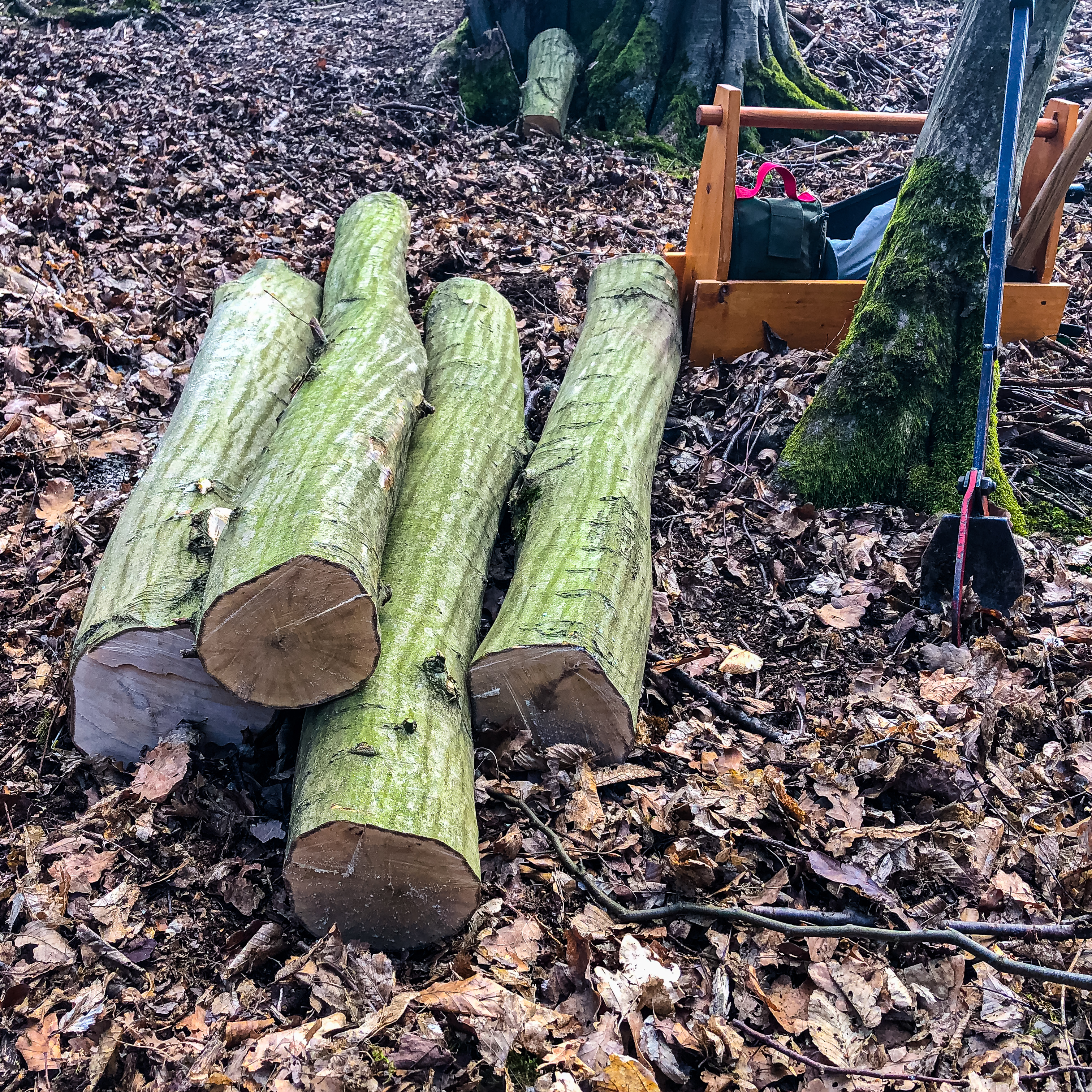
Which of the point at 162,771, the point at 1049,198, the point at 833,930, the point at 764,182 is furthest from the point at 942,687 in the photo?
the point at 764,182

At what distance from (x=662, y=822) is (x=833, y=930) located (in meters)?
0.57

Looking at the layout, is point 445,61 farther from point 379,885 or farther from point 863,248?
point 379,885

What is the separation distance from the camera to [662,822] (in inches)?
105

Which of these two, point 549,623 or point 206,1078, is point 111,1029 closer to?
point 206,1078

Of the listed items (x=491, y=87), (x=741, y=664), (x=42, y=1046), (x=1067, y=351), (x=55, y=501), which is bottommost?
(x=42, y=1046)

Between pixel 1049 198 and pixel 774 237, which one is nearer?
pixel 1049 198

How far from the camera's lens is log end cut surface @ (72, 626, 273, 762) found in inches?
108

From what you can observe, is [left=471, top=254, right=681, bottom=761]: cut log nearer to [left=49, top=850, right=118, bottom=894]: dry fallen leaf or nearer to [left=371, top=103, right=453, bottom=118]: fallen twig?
[left=49, top=850, right=118, bottom=894]: dry fallen leaf

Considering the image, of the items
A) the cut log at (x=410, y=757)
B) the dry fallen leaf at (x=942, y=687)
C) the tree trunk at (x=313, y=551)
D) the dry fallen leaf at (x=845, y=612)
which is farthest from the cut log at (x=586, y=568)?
the dry fallen leaf at (x=942, y=687)

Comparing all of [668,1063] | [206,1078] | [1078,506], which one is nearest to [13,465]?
[206,1078]

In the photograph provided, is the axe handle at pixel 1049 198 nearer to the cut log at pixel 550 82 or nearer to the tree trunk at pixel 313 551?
the tree trunk at pixel 313 551

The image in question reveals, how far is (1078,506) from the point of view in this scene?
4.02 meters

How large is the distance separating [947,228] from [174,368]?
406 centimetres

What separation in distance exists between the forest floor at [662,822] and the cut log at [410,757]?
15 centimetres
